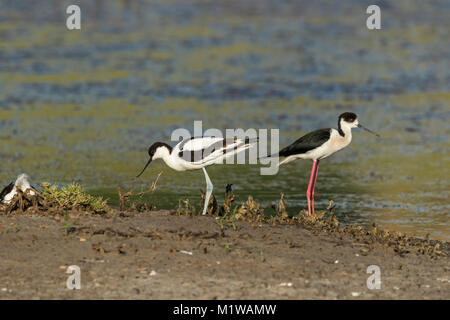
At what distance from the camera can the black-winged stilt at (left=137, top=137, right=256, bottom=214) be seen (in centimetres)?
933

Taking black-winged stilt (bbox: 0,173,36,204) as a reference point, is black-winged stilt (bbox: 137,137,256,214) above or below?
above

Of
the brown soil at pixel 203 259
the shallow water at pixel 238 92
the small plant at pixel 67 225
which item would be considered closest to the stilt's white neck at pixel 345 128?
the shallow water at pixel 238 92

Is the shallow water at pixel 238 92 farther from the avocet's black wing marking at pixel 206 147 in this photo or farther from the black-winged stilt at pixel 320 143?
the avocet's black wing marking at pixel 206 147

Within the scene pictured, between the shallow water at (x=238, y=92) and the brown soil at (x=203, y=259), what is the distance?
1484mm

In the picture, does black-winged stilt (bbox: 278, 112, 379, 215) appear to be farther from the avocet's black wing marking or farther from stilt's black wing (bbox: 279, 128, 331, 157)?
the avocet's black wing marking

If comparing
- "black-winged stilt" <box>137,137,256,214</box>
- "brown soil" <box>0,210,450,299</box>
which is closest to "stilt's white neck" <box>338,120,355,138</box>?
"black-winged stilt" <box>137,137,256,214</box>

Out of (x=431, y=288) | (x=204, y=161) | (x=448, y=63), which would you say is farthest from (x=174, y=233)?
(x=448, y=63)

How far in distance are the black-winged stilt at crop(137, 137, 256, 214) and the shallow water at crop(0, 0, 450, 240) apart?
4.82 feet

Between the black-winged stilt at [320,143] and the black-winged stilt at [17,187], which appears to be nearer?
the black-winged stilt at [17,187]

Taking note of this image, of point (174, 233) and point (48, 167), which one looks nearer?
point (174, 233)

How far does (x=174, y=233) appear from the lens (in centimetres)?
835

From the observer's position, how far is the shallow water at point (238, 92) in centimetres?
1218
